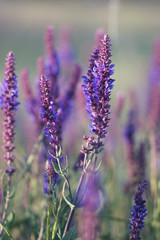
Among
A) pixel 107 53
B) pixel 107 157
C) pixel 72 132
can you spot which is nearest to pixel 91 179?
pixel 107 53

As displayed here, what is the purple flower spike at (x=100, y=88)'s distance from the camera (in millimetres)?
1700

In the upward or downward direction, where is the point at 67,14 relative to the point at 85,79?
upward


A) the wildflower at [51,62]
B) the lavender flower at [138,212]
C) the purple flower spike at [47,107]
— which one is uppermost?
the wildflower at [51,62]

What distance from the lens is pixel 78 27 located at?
15.8 meters

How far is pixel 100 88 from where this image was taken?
5.65ft

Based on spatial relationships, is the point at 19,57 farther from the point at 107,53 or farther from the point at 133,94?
the point at 107,53

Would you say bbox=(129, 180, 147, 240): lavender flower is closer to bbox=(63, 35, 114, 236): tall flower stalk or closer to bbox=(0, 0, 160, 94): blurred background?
bbox=(63, 35, 114, 236): tall flower stalk

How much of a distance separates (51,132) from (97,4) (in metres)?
14.0

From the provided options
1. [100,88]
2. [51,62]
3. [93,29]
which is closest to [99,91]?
[100,88]

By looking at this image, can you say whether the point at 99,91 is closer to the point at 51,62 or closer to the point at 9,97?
the point at 9,97

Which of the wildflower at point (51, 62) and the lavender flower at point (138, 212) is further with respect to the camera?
the wildflower at point (51, 62)

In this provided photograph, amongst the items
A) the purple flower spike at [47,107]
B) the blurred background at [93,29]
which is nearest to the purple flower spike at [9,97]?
the purple flower spike at [47,107]

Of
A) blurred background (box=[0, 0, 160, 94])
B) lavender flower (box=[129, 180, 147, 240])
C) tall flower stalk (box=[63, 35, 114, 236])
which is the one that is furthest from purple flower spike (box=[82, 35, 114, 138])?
blurred background (box=[0, 0, 160, 94])

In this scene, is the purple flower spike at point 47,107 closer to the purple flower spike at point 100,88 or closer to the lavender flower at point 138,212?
the purple flower spike at point 100,88
